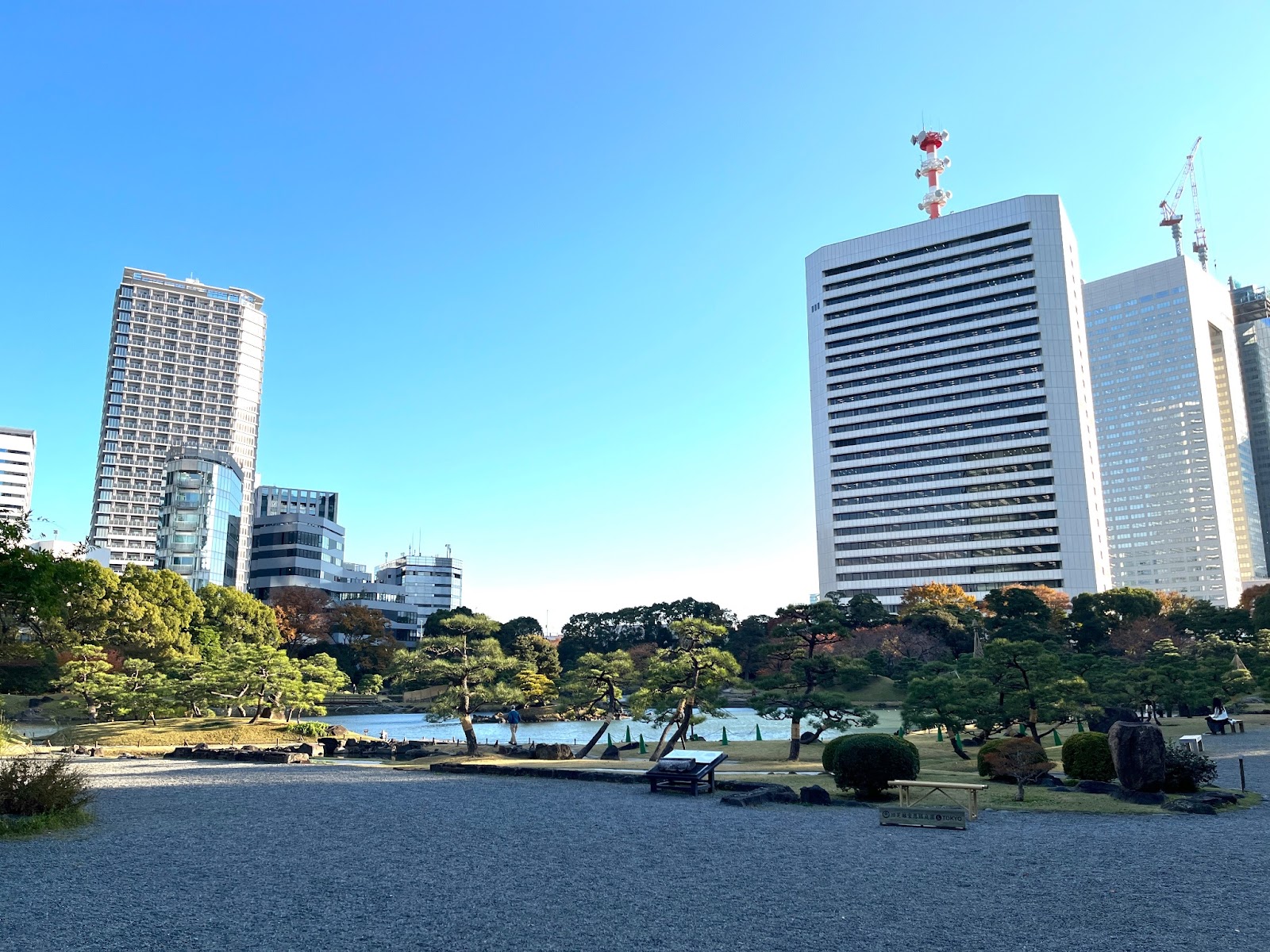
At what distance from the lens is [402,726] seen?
Answer: 6253 cm

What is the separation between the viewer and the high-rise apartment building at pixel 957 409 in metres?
140

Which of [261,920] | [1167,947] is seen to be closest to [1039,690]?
[1167,947]

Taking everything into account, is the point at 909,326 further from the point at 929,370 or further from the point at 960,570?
the point at 960,570

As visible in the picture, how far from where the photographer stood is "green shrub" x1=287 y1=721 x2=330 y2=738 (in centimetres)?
3984

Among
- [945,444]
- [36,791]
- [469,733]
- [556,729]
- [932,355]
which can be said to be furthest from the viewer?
[932,355]

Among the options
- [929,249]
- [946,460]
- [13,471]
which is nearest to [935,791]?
[946,460]

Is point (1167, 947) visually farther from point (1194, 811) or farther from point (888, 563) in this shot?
point (888, 563)

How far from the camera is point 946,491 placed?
148625 mm

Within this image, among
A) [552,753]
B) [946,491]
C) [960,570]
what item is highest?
[946,491]

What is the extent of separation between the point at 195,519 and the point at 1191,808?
126 metres

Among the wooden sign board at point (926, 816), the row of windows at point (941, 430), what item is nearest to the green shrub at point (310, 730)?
the wooden sign board at point (926, 816)

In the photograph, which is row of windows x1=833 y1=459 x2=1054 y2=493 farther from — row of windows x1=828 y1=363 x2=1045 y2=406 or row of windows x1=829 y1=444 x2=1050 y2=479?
row of windows x1=828 y1=363 x2=1045 y2=406

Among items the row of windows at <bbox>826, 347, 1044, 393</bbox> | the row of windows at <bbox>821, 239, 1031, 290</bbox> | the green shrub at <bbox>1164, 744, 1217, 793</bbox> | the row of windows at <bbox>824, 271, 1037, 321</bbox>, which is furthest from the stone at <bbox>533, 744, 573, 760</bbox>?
the row of windows at <bbox>821, 239, 1031, 290</bbox>

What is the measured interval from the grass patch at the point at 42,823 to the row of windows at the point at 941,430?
14938 centimetres
